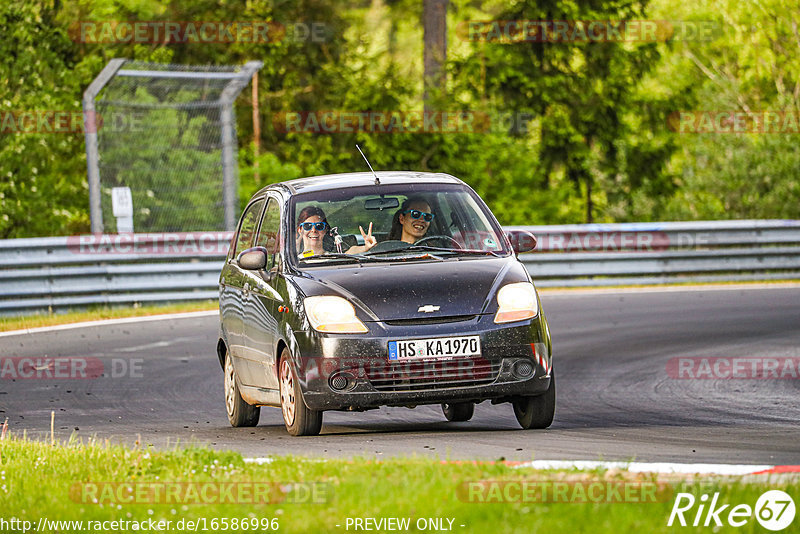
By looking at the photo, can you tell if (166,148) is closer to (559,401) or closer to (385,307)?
(559,401)

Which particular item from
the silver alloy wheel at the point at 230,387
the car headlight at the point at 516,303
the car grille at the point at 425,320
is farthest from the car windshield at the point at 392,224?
the silver alloy wheel at the point at 230,387

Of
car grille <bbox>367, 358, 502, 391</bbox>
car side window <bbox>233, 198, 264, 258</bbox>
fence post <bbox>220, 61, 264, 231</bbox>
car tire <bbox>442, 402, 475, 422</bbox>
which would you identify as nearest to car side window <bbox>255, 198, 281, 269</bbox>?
car side window <bbox>233, 198, 264, 258</bbox>

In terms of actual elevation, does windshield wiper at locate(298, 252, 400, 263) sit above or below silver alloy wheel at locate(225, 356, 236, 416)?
above

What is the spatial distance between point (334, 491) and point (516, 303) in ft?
9.69

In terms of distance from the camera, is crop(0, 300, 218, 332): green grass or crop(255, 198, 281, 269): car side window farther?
crop(0, 300, 218, 332): green grass

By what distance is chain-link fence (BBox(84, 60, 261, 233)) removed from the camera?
68.5 feet

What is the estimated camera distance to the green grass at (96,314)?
59.9 ft

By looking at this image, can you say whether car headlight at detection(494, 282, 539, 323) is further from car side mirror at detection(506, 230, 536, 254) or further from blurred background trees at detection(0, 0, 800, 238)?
blurred background trees at detection(0, 0, 800, 238)

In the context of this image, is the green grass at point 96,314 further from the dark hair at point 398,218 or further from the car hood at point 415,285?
the car hood at point 415,285

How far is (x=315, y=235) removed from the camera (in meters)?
9.70

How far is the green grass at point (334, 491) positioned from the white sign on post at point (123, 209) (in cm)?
1229

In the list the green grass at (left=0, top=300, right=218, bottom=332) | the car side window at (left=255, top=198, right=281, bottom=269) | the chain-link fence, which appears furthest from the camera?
the chain-link fence

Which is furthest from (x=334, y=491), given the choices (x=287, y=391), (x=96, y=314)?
(x=96, y=314)

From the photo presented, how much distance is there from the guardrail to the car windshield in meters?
9.70
